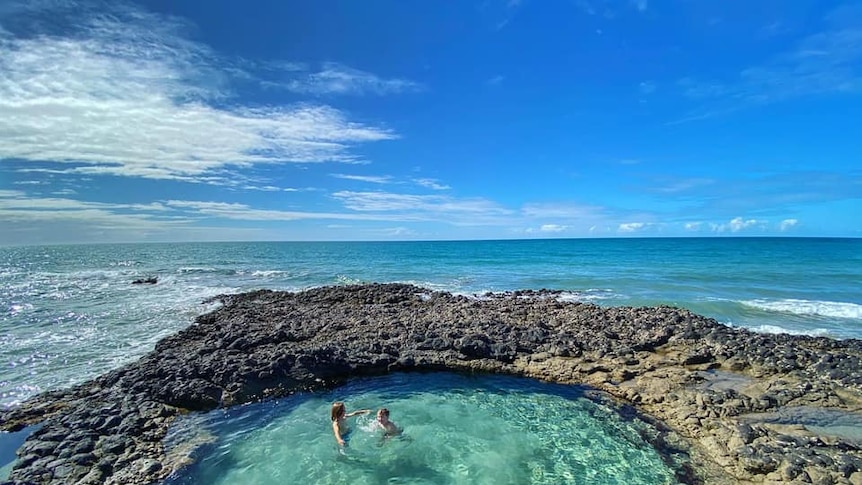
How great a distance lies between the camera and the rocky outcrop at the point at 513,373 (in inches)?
349

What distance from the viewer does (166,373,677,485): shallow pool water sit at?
8797mm

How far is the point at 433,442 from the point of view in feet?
33.1

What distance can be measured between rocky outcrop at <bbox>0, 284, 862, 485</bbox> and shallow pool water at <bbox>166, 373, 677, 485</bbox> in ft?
2.73

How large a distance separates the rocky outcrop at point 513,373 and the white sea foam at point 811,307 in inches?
334

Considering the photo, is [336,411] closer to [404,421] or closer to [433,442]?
[404,421]

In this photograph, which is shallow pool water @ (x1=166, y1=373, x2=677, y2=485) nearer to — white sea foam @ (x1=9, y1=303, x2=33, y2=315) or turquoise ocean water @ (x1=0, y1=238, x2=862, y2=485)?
turquoise ocean water @ (x1=0, y1=238, x2=862, y2=485)

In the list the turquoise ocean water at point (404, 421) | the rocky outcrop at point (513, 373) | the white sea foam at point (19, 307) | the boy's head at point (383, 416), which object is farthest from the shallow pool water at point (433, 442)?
the white sea foam at point (19, 307)

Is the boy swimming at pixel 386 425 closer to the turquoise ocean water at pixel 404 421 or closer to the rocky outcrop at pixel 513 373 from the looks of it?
the turquoise ocean water at pixel 404 421

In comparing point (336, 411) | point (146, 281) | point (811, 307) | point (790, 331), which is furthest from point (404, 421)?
point (146, 281)

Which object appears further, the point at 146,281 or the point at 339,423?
the point at 146,281

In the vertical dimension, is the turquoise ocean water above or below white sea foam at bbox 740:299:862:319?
below

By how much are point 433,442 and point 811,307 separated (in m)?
26.9

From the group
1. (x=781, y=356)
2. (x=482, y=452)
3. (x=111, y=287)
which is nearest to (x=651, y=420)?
(x=482, y=452)

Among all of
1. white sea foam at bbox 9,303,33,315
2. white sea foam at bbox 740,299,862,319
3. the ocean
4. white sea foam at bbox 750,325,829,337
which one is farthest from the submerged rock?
white sea foam at bbox 740,299,862,319
